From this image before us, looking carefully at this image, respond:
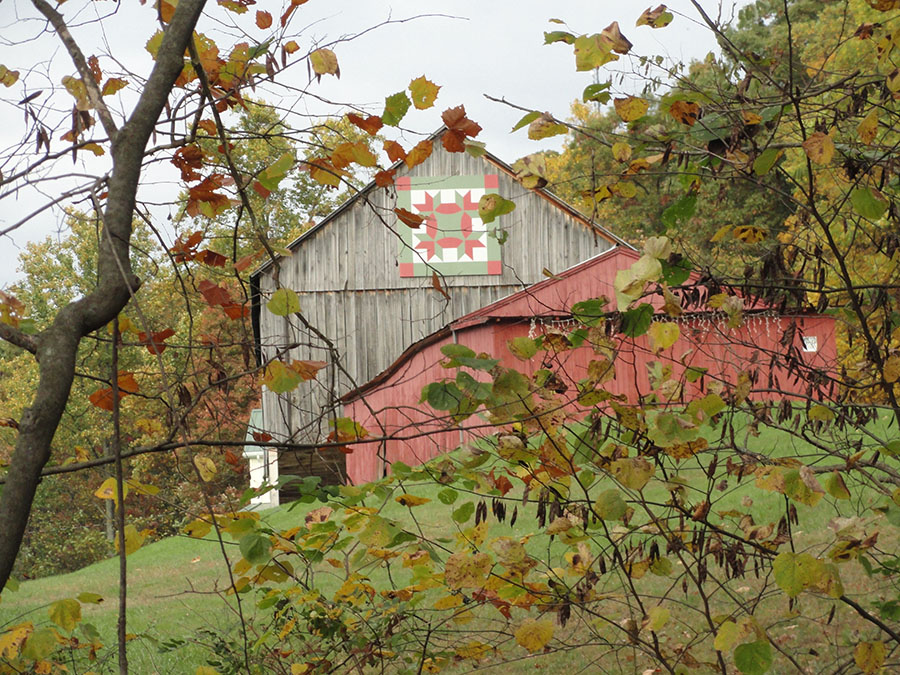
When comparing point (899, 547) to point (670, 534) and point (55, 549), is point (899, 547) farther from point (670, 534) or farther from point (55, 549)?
point (55, 549)

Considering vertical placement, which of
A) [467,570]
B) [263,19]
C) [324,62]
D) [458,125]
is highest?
[263,19]

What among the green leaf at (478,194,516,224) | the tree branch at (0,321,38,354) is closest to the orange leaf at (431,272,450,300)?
the green leaf at (478,194,516,224)

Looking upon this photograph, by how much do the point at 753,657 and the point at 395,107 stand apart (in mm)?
1777

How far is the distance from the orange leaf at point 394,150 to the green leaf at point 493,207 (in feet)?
1.07

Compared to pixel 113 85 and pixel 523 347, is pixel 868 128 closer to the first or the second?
pixel 523 347

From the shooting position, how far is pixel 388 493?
2.68m

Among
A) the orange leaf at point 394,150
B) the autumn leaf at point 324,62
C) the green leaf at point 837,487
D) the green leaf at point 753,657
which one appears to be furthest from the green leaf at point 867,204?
the autumn leaf at point 324,62

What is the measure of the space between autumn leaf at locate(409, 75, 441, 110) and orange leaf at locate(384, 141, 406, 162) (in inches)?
8.3

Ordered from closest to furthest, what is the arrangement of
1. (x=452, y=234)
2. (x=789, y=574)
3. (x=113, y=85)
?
(x=789, y=574)
(x=113, y=85)
(x=452, y=234)

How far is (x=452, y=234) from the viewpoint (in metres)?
20.1

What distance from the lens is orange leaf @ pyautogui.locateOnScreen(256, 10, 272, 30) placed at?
285 cm

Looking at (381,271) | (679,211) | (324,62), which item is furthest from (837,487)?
(381,271)

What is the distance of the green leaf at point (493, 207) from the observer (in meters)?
2.44

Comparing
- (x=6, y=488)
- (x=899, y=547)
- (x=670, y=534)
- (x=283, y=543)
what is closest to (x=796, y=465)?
(x=670, y=534)
